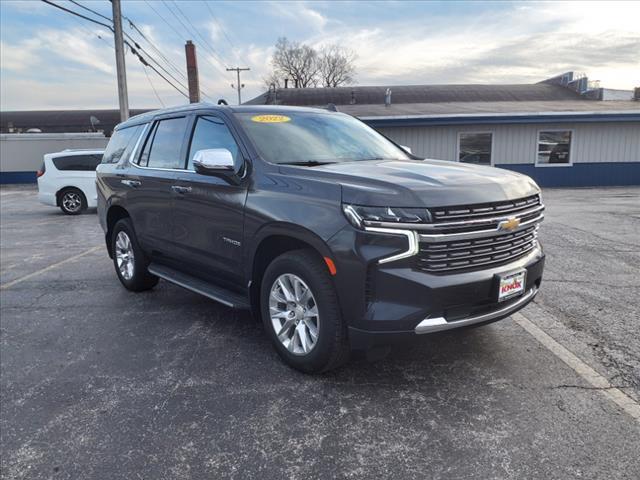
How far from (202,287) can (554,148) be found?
65.4ft

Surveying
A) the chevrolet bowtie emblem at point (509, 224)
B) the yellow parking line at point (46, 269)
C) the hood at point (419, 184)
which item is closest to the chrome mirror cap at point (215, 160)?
the hood at point (419, 184)

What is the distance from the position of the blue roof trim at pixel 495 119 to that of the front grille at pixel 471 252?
1686 centimetres

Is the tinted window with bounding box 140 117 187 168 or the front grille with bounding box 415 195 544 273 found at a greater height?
the tinted window with bounding box 140 117 187 168

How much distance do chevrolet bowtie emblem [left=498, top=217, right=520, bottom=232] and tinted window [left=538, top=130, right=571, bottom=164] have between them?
63.3 feet

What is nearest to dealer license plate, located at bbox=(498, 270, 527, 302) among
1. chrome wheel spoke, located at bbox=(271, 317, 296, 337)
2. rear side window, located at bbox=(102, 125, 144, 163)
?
chrome wheel spoke, located at bbox=(271, 317, 296, 337)

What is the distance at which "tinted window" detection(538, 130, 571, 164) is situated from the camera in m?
20.8

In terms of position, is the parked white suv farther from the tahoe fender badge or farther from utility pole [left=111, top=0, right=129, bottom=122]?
the tahoe fender badge

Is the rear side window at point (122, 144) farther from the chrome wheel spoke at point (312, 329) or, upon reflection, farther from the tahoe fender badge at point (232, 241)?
the chrome wheel spoke at point (312, 329)

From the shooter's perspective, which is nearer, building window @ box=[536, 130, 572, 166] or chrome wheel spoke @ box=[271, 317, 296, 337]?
chrome wheel spoke @ box=[271, 317, 296, 337]

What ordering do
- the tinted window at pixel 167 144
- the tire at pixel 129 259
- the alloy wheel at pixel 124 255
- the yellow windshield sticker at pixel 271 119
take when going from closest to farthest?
the yellow windshield sticker at pixel 271 119
the tinted window at pixel 167 144
the tire at pixel 129 259
the alloy wheel at pixel 124 255

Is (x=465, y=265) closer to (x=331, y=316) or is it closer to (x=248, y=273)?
(x=331, y=316)

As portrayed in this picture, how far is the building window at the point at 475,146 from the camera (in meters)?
20.6

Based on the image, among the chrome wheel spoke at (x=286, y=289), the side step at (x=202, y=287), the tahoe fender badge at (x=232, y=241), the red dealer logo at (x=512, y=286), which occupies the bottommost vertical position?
the side step at (x=202, y=287)

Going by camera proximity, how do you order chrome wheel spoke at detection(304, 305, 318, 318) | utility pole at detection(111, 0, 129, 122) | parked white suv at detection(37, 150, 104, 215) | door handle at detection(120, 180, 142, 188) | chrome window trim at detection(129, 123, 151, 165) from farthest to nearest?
1. utility pole at detection(111, 0, 129, 122)
2. parked white suv at detection(37, 150, 104, 215)
3. chrome window trim at detection(129, 123, 151, 165)
4. door handle at detection(120, 180, 142, 188)
5. chrome wheel spoke at detection(304, 305, 318, 318)
